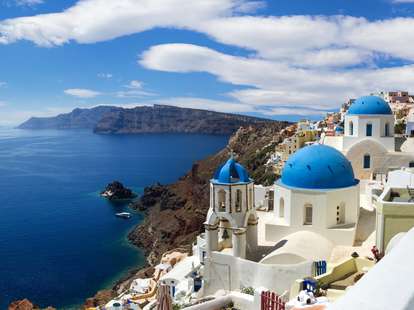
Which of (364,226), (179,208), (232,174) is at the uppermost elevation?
(232,174)

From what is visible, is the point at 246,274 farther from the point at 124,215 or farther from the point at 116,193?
the point at 116,193

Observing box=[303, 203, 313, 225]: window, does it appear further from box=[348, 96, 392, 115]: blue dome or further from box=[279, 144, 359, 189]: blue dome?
box=[348, 96, 392, 115]: blue dome

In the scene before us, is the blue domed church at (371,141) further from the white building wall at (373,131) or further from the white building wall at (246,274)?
the white building wall at (246,274)

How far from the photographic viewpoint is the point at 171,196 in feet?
197

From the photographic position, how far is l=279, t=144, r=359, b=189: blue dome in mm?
16203

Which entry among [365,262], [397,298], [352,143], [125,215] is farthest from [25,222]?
[397,298]

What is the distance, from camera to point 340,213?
54.2 feet

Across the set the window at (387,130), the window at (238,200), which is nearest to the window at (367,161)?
the window at (387,130)

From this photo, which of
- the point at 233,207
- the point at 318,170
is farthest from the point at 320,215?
the point at 233,207

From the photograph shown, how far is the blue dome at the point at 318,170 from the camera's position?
16203 mm

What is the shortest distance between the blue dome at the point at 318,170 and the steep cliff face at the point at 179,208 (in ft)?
75.6

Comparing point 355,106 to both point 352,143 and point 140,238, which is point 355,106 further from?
point 140,238

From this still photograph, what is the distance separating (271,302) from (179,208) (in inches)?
1835

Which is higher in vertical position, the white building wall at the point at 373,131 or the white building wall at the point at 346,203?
the white building wall at the point at 373,131
